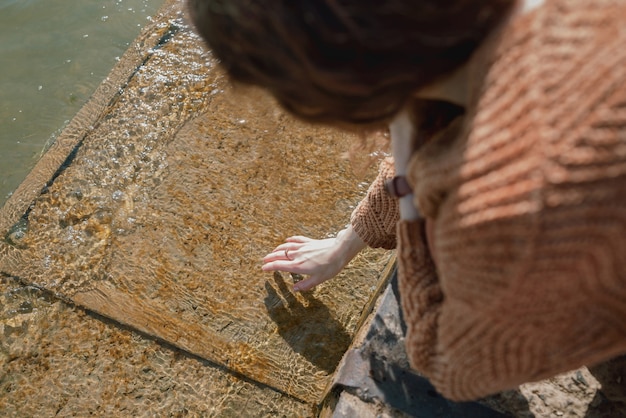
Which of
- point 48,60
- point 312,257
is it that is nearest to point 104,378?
point 312,257

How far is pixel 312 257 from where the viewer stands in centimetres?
222

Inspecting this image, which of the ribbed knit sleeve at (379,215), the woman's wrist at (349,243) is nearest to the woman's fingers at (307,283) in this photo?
the woman's wrist at (349,243)

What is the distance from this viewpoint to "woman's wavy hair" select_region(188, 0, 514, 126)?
0.93 m

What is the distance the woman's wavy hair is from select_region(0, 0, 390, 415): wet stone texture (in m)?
1.15

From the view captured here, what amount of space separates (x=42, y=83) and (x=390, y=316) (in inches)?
108

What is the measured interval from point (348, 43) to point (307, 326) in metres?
1.51

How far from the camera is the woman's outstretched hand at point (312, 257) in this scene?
214 cm

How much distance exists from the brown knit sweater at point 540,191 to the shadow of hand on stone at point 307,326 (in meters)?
1.11

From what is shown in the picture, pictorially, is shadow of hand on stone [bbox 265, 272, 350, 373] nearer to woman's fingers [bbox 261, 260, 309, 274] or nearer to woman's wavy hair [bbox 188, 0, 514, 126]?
woman's fingers [bbox 261, 260, 309, 274]

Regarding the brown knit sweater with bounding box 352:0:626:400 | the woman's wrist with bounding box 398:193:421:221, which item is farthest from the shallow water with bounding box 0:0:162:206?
the brown knit sweater with bounding box 352:0:626:400

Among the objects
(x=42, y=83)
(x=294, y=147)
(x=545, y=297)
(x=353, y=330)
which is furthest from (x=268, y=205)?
(x=42, y=83)

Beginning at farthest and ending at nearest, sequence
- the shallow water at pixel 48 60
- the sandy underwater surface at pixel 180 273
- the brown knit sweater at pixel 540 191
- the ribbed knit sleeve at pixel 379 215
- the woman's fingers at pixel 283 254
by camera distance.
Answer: the shallow water at pixel 48 60 → the woman's fingers at pixel 283 254 → the sandy underwater surface at pixel 180 273 → the ribbed knit sleeve at pixel 379 215 → the brown knit sweater at pixel 540 191

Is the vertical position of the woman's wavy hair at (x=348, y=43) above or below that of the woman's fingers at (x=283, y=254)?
above

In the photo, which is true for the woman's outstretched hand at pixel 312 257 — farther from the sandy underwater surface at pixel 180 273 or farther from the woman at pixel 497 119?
the woman at pixel 497 119
